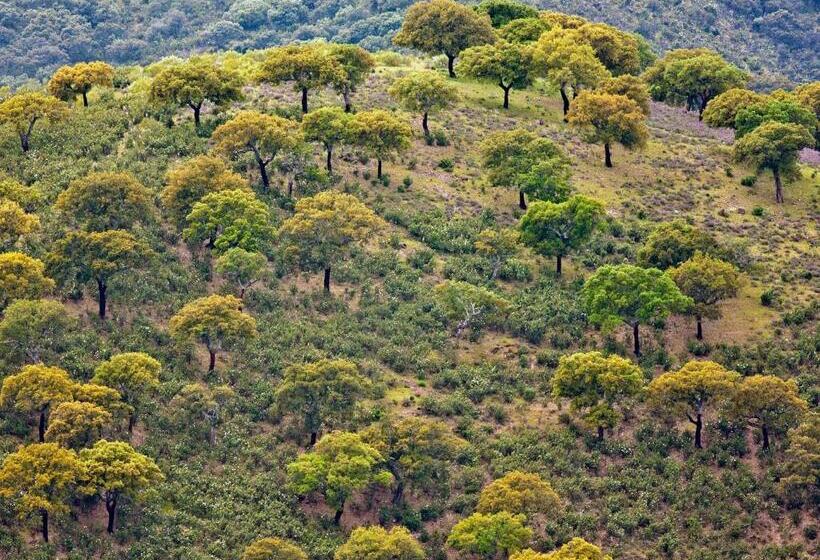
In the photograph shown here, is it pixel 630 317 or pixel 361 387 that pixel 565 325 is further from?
pixel 361 387

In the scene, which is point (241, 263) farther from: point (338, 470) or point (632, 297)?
point (632, 297)

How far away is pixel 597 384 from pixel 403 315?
56.9ft

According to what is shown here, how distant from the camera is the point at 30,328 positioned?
102312 millimetres

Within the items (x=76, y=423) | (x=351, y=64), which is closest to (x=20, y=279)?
(x=76, y=423)

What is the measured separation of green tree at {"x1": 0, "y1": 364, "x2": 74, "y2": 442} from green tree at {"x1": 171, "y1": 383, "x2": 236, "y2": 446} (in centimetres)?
785

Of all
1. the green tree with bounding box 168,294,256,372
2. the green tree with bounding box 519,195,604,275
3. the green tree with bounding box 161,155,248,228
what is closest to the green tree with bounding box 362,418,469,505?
the green tree with bounding box 168,294,256,372

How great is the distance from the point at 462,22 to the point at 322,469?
6782 centimetres

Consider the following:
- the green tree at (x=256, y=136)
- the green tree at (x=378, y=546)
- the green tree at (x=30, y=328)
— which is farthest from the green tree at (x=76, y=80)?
the green tree at (x=378, y=546)

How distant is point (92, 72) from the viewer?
445 ft

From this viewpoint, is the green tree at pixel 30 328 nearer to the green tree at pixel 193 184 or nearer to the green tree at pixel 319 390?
the green tree at pixel 319 390

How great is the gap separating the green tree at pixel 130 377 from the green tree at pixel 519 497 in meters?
21.3

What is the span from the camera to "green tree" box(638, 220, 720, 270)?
4685 inches

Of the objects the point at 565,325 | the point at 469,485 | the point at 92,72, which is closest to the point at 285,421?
the point at 469,485

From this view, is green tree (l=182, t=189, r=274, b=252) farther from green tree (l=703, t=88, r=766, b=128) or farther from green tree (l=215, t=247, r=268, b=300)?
green tree (l=703, t=88, r=766, b=128)
